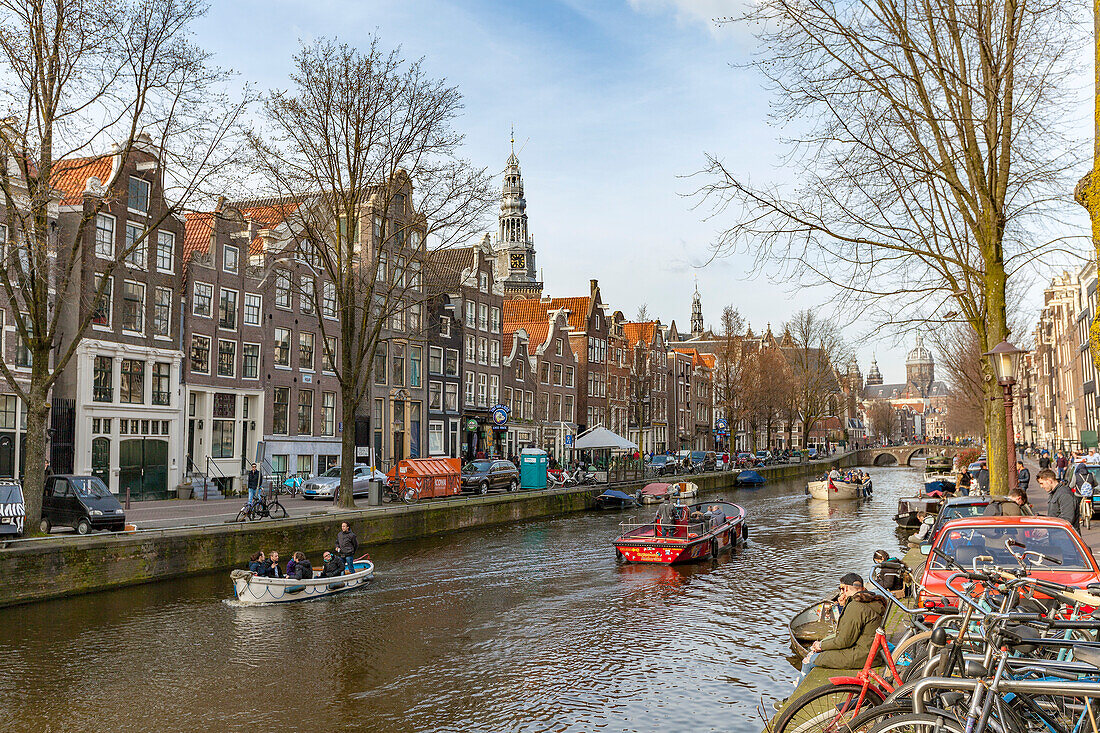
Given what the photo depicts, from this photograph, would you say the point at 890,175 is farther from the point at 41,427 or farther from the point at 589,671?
the point at 41,427

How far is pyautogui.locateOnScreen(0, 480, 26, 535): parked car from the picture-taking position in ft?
75.2

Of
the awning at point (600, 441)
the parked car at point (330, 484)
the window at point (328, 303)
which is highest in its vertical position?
the window at point (328, 303)

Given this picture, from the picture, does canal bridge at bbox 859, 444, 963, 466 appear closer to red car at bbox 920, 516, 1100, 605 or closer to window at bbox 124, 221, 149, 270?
window at bbox 124, 221, 149, 270

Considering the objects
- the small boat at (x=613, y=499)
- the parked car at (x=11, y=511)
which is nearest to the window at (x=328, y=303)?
the small boat at (x=613, y=499)

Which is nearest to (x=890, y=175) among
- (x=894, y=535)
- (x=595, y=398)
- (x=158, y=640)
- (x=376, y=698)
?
(x=376, y=698)

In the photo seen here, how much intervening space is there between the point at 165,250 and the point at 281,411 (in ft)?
35.7

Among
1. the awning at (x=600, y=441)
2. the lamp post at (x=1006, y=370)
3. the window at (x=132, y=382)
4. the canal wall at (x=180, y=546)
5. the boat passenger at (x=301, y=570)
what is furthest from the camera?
the awning at (x=600, y=441)

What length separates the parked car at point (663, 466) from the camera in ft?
222

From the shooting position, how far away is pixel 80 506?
25.8 m

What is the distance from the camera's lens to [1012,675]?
473 centimetres

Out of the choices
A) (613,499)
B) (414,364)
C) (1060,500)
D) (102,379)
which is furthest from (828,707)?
(414,364)

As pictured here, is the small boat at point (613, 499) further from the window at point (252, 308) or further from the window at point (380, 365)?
the window at point (252, 308)

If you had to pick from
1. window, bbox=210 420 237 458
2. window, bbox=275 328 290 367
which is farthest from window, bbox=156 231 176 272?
window, bbox=210 420 237 458

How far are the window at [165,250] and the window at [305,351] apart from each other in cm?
919
